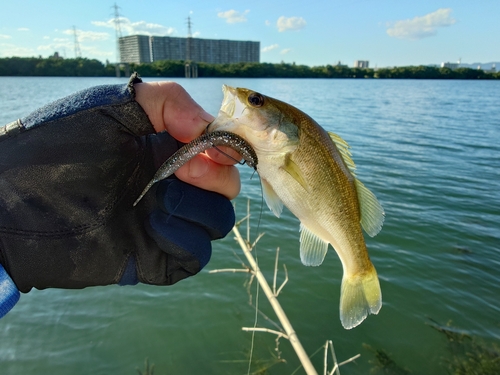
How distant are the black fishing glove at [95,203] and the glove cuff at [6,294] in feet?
0.74

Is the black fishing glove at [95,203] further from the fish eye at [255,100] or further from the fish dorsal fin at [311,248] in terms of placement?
the fish eye at [255,100]

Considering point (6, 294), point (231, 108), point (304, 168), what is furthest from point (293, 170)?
point (6, 294)

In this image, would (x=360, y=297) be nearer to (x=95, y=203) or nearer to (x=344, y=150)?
(x=344, y=150)

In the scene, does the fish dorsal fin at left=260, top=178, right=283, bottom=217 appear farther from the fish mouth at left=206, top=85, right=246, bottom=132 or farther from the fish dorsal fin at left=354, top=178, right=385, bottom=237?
the fish dorsal fin at left=354, top=178, right=385, bottom=237

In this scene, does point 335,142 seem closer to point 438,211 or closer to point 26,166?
point 26,166

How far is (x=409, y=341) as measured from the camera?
610cm

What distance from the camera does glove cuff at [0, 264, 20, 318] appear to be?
6.75ft

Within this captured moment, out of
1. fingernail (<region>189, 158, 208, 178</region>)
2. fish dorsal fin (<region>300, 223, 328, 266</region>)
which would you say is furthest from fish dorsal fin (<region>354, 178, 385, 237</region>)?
fingernail (<region>189, 158, 208, 178</region>)

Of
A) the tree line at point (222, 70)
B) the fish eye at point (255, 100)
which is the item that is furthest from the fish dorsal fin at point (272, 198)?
the tree line at point (222, 70)

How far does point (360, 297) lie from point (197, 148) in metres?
1.78

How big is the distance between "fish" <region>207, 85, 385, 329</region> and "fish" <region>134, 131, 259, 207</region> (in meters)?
0.14

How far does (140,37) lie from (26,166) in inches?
5570

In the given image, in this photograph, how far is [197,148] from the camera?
1.96 m

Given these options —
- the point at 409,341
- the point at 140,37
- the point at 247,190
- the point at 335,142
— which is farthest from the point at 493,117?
the point at 140,37
